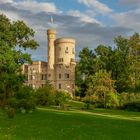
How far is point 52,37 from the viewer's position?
115562 millimetres

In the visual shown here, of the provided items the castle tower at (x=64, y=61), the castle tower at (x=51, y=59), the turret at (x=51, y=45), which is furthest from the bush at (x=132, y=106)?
the turret at (x=51, y=45)

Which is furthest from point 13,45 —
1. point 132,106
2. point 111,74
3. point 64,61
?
point 64,61

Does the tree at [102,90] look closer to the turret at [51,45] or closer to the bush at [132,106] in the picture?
the bush at [132,106]

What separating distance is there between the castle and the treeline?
22.0 ft

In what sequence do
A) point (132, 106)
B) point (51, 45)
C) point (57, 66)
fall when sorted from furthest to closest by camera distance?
point (51, 45), point (57, 66), point (132, 106)

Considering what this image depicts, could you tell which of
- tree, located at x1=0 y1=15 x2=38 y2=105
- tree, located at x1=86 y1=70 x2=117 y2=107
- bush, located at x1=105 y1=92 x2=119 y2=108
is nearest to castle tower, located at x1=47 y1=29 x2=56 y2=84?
tree, located at x1=86 y1=70 x2=117 y2=107

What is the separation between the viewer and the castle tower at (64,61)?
11031 cm

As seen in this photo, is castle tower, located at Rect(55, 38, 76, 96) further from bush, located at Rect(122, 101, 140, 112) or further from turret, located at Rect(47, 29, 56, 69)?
bush, located at Rect(122, 101, 140, 112)

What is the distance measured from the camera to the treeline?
2817 inches

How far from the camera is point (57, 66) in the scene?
11256 centimetres

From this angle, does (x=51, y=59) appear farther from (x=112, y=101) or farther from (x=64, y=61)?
(x=112, y=101)

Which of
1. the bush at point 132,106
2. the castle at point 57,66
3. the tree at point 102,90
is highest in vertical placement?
the castle at point 57,66

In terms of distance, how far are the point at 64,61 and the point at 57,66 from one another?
7.88 ft

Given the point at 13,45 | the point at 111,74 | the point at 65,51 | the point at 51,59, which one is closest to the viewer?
the point at 13,45
